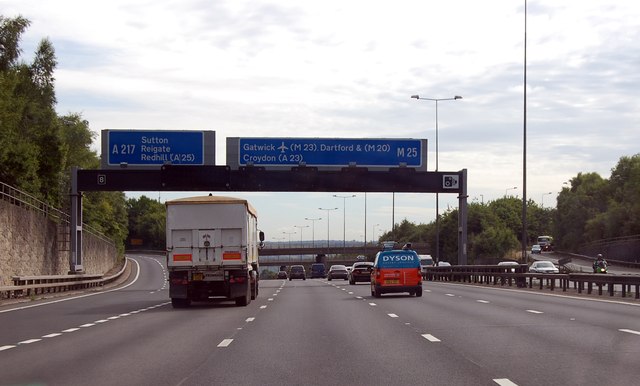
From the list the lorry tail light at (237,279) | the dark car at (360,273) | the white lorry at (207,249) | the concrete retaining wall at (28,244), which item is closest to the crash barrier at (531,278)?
the dark car at (360,273)

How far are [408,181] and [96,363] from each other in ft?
122

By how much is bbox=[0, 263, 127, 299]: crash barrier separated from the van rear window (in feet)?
44.9

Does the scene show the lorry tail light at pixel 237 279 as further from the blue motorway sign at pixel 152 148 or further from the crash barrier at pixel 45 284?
the blue motorway sign at pixel 152 148

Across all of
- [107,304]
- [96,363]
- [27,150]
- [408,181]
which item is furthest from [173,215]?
[27,150]

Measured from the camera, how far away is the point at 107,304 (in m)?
33.8

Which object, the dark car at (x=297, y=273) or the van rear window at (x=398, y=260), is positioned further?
the dark car at (x=297, y=273)

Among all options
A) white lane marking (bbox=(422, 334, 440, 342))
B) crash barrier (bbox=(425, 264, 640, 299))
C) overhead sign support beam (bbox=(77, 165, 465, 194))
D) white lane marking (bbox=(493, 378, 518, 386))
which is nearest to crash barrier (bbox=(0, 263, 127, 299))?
overhead sign support beam (bbox=(77, 165, 465, 194))

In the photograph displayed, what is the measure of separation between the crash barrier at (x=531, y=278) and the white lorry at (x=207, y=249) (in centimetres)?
1307

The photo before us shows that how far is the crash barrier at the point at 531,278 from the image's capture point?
34062 mm

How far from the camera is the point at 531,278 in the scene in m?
44.9

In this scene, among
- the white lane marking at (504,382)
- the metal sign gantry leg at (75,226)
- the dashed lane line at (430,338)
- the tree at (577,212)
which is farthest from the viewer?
the tree at (577,212)

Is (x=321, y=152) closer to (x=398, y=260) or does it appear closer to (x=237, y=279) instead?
(x=398, y=260)

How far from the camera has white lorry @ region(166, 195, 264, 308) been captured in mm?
30672

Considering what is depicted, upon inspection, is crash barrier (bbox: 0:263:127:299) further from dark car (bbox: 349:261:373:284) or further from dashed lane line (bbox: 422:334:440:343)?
dashed lane line (bbox: 422:334:440:343)
